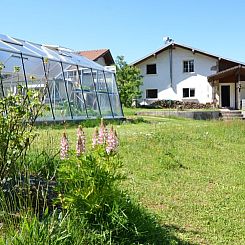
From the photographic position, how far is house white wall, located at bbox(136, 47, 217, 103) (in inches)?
1481

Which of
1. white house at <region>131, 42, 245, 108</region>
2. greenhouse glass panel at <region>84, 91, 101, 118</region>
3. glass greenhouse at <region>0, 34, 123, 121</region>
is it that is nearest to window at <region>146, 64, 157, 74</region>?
white house at <region>131, 42, 245, 108</region>

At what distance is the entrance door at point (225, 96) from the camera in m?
36.6

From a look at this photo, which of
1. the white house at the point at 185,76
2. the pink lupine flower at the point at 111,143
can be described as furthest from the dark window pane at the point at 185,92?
the pink lupine flower at the point at 111,143

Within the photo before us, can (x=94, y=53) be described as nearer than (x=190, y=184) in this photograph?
No

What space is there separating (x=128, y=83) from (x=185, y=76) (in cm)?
641

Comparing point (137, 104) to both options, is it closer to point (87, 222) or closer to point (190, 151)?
point (190, 151)

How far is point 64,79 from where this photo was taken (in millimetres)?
17734

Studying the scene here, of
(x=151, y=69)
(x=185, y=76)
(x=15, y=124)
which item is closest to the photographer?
(x=15, y=124)

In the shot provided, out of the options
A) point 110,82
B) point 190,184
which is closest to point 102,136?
point 190,184

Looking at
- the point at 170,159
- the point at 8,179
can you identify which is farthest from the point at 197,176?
the point at 8,179

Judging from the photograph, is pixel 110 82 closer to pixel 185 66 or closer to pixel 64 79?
pixel 64 79

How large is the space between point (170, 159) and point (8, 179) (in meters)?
4.62

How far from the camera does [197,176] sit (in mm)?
7086

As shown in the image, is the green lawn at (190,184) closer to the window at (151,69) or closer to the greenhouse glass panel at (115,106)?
the greenhouse glass panel at (115,106)
